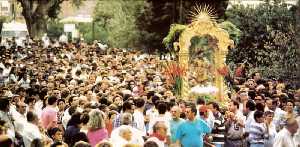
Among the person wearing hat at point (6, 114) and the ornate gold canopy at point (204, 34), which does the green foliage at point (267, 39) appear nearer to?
the ornate gold canopy at point (204, 34)

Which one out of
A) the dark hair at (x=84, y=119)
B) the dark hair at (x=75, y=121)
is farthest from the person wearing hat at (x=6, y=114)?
the dark hair at (x=84, y=119)

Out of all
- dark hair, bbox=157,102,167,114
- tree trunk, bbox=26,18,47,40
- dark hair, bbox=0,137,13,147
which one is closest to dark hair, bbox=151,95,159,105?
dark hair, bbox=157,102,167,114

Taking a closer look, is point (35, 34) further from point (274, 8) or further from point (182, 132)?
point (182, 132)

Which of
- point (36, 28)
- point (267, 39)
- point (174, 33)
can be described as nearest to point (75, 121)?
point (174, 33)

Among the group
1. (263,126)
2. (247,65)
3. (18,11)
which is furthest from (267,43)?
(18,11)

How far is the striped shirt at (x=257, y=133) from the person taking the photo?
987 cm

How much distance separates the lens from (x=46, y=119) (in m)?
10.5

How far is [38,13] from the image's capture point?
135 feet

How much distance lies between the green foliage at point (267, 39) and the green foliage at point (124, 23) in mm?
9294

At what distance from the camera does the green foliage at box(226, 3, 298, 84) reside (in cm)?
2034

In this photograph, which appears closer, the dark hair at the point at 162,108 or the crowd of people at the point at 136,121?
the crowd of people at the point at 136,121

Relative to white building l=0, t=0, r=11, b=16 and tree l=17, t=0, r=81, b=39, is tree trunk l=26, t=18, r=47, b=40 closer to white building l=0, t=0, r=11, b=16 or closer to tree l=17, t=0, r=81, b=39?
tree l=17, t=0, r=81, b=39

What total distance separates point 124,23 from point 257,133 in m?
25.2

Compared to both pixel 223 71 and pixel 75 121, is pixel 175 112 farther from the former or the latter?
pixel 223 71
